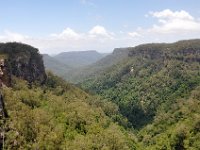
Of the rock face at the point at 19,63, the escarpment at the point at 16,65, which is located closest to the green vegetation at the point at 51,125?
the escarpment at the point at 16,65

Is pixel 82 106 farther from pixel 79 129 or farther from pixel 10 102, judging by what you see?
pixel 10 102

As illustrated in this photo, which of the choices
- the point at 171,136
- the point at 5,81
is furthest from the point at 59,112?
the point at 171,136

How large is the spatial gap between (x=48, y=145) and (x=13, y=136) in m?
10.8

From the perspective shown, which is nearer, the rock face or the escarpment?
the escarpment

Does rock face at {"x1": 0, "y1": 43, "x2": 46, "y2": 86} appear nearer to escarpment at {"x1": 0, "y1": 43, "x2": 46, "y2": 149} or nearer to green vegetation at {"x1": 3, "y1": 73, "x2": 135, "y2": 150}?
escarpment at {"x1": 0, "y1": 43, "x2": 46, "y2": 149}

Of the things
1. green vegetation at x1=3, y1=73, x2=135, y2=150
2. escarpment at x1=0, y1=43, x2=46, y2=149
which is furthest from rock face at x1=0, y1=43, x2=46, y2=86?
green vegetation at x1=3, y1=73, x2=135, y2=150

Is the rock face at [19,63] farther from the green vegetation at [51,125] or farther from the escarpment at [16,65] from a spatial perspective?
the green vegetation at [51,125]


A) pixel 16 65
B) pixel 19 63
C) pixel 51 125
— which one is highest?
pixel 19 63

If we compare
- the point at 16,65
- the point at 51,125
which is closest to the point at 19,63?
the point at 16,65

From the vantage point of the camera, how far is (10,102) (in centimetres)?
13575

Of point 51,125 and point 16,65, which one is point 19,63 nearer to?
point 16,65

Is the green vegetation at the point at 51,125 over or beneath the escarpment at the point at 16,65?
beneath

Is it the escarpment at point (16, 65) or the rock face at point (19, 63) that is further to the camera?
the rock face at point (19, 63)

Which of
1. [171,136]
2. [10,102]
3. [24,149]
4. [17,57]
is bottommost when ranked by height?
[171,136]
